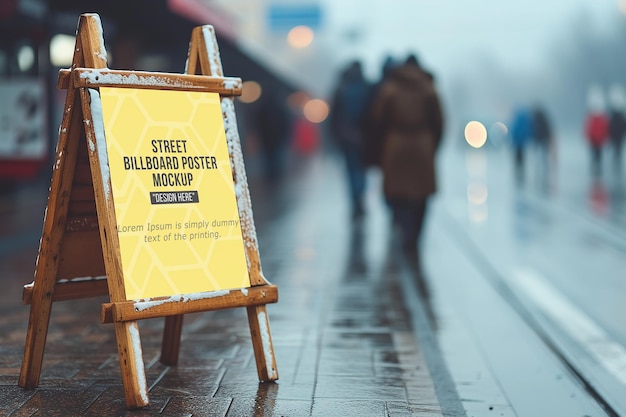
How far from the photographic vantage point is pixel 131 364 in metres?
4.02

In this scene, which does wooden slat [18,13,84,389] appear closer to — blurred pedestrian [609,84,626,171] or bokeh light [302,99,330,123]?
blurred pedestrian [609,84,626,171]

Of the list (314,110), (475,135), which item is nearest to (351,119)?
(475,135)

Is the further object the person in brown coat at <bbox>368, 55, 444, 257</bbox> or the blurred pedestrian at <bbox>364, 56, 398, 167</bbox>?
the blurred pedestrian at <bbox>364, 56, 398, 167</bbox>

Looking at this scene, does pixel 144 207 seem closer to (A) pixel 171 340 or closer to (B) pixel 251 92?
(A) pixel 171 340

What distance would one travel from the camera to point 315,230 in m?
12.0

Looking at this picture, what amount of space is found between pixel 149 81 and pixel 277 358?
165 centimetres

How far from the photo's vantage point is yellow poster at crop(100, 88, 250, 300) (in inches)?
162

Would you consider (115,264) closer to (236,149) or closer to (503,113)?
(236,149)

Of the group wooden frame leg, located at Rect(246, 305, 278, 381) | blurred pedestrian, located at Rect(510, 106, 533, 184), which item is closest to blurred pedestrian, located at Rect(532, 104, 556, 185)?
blurred pedestrian, located at Rect(510, 106, 533, 184)

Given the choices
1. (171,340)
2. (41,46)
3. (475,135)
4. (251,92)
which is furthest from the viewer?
(475,135)

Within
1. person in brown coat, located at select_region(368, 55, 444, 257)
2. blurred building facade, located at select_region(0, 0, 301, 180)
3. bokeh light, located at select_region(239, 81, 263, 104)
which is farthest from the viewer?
bokeh light, located at select_region(239, 81, 263, 104)

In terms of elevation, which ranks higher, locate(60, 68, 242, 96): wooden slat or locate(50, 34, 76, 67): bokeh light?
locate(50, 34, 76, 67): bokeh light

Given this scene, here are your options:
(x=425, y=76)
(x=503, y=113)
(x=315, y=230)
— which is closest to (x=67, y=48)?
(x=315, y=230)

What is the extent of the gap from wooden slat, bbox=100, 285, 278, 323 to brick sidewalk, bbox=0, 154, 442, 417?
39cm
